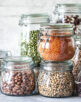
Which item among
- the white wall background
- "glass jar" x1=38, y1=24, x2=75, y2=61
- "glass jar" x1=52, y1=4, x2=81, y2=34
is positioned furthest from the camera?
the white wall background

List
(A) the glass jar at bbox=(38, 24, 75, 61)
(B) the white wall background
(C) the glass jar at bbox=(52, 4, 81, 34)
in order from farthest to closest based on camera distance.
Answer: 1. (B) the white wall background
2. (C) the glass jar at bbox=(52, 4, 81, 34)
3. (A) the glass jar at bbox=(38, 24, 75, 61)

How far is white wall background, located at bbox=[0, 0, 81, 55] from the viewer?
6.96 ft

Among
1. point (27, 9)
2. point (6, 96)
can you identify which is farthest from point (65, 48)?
point (27, 9)

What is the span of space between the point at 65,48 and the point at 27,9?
0.94m

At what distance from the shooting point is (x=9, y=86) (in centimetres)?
130

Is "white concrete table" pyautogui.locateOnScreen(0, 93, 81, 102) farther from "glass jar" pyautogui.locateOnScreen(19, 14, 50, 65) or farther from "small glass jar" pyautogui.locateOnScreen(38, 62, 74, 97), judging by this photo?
"glass jar" pyautogui.locateOnScreen(19, 14, 50, 65)

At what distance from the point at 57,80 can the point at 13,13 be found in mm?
990

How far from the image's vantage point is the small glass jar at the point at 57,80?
1268 millimetres

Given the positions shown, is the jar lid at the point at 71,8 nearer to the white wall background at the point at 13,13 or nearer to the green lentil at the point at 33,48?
the green lentil at the point at 33,48

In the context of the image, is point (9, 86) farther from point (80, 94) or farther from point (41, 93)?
point (80, 94)

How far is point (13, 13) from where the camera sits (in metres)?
2.16

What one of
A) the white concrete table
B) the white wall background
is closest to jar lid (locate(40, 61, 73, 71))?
the white concrete table

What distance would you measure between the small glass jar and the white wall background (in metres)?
0.89

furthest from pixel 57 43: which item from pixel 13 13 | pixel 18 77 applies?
pixel 13 13
